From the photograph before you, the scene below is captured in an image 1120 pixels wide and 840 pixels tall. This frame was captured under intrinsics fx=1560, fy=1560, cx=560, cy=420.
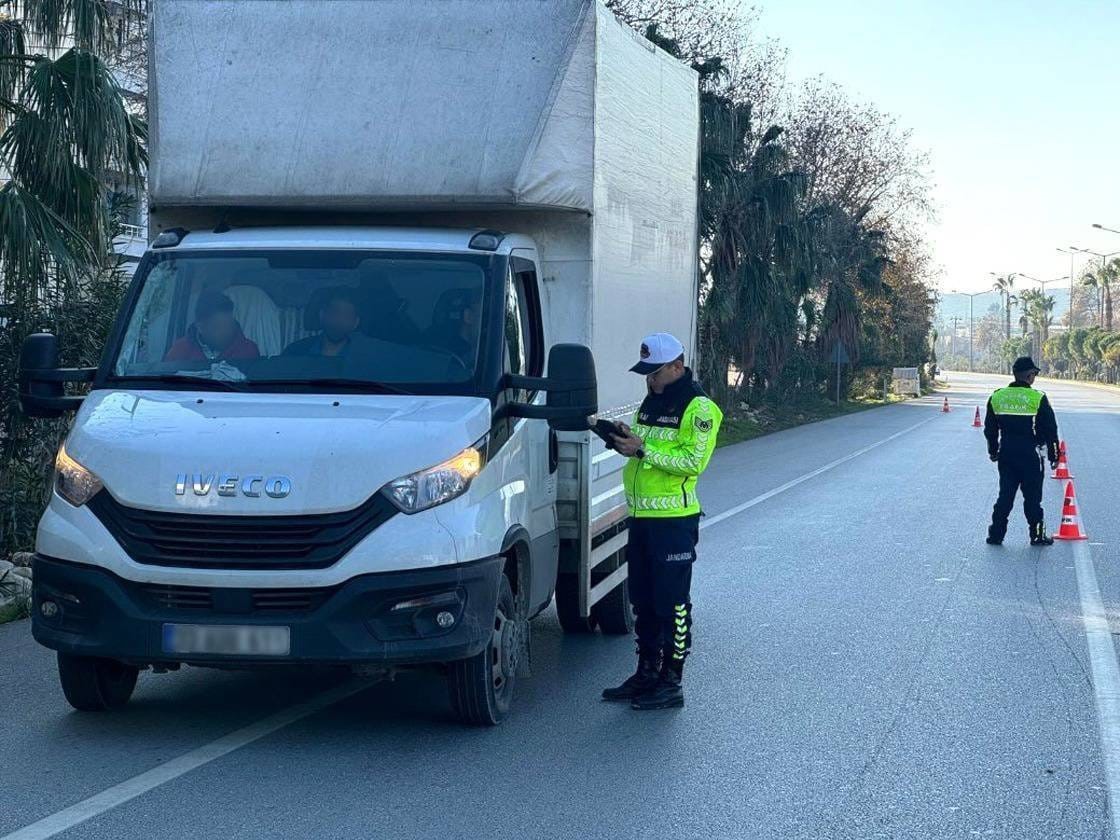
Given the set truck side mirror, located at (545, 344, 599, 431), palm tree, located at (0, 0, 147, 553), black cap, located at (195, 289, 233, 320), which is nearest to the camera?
truck side mirror, located at (545, 344, 599, 431)

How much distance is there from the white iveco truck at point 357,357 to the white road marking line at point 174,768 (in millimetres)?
411

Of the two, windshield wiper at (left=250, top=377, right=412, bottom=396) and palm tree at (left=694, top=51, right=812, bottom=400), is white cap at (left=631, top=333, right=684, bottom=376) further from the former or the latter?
palm tree at (left=694, top=51, right=812, bottom=400)

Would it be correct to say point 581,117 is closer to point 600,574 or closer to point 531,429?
point 531,429

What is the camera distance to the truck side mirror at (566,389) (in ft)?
22.6

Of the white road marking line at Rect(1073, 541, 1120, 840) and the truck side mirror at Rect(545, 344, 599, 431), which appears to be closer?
the white road marking line at Rect(1073, 541, 1120, 840)

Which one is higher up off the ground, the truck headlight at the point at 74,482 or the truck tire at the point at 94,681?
the truck headlight at the point at 74,482

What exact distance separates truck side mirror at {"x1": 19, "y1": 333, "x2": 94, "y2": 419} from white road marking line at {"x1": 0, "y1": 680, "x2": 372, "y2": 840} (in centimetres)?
171

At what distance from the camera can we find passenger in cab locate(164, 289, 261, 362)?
7.10m

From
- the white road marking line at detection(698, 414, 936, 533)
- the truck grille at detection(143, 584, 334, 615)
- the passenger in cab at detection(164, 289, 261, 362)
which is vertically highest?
the passenger in cab at detection(164, 289, 261, 362)

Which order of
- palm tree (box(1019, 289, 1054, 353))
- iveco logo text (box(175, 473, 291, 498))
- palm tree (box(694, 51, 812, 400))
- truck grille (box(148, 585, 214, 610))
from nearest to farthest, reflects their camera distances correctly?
iveco logo text (box(175, 473, 291, 498)) < truck grille (box(148, 585, 214, 610)) < palm tree (box(694, 51, 812, 400)) < palm tree (box(1019, 289, 1054, 353))

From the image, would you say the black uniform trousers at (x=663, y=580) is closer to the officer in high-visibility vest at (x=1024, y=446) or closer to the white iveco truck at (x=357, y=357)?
the white iveco truck at (x=357, y=357)

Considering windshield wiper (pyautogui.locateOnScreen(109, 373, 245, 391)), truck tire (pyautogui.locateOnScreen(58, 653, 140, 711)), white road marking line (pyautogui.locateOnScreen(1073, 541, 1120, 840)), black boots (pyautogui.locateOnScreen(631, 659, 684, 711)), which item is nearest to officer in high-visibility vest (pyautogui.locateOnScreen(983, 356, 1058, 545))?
white road marking line (pyautogui.locateOnScreen(1073, 541, 1120, 840))

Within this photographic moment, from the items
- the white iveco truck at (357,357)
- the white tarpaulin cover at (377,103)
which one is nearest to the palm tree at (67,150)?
the white iveco truck at (357,357)

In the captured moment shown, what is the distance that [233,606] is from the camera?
621 centimetres
